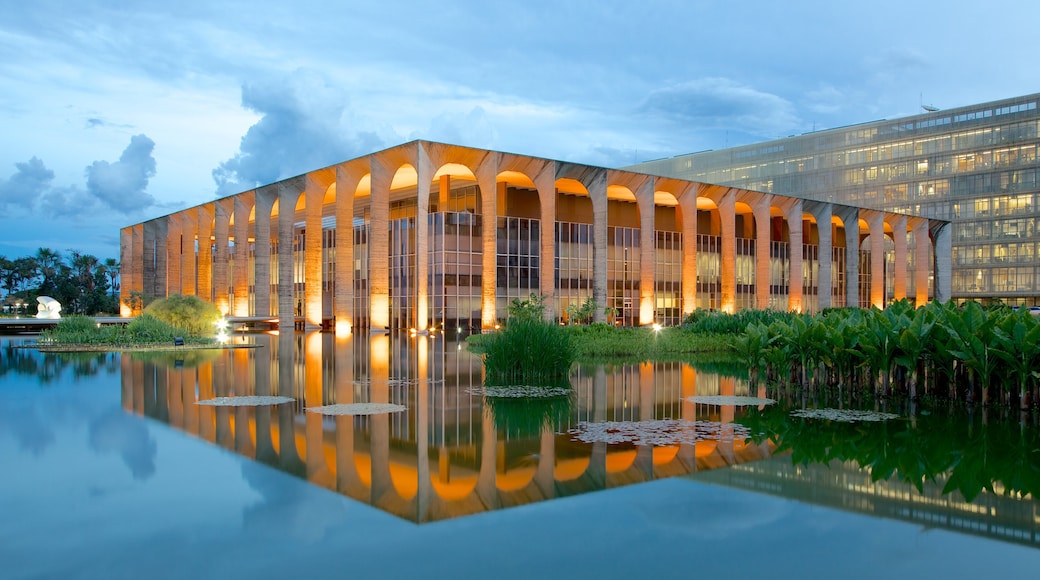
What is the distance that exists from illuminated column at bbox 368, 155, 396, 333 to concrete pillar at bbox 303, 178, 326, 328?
23.5 ft

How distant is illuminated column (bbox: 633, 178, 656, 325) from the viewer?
54031 millimetres

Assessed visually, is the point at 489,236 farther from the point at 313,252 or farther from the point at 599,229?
the point at 313,252

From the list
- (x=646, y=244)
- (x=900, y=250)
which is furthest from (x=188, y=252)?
(x=900, y=250)

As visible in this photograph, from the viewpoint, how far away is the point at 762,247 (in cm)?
6400

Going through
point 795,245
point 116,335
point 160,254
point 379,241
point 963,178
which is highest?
point 963,178

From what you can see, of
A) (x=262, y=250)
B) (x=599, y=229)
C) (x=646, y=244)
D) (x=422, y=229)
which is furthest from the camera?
(x=262, y=250)

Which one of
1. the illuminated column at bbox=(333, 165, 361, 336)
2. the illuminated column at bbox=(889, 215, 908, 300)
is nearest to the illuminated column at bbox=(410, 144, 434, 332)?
the illuminated column at bbox=(333, 165, 361, 336)

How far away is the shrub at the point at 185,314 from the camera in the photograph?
3494 cm

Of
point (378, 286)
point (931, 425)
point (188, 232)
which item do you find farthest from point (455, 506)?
point (188, 232)

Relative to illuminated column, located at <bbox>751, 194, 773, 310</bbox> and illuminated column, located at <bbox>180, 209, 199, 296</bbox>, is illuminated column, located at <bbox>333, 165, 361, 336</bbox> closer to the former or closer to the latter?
illuminated column, located at <bbox>180, 209, 199, 296</bbox>

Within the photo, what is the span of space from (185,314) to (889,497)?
33161mm

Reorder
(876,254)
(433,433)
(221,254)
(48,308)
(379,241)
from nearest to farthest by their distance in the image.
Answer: (433,433) < (379,241) < (48,308) < (221,254) < (876,254)

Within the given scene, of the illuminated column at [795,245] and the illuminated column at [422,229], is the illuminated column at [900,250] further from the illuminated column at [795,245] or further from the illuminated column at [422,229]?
the illuminated column at [422,229]

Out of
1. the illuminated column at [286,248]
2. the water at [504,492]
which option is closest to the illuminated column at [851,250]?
the illuminated column at [286,248]
